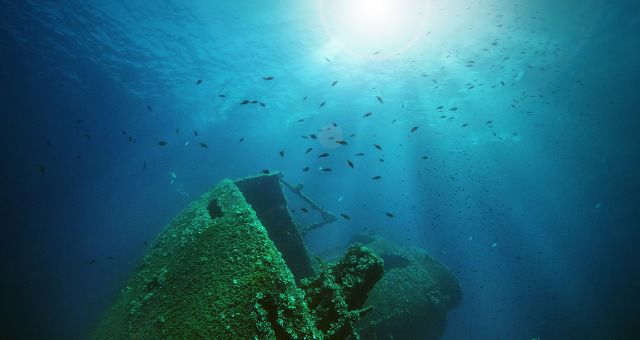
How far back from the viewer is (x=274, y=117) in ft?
120

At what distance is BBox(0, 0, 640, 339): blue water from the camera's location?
756 inches

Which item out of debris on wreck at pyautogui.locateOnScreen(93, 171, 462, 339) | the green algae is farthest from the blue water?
the green algae

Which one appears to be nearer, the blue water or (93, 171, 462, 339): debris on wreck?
(93, 171, 462, 339): debris on wreck

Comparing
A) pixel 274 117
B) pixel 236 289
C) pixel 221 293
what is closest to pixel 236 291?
pixel 236 289

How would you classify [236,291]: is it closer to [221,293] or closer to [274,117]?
[221,293]

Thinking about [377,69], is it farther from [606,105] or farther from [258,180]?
[606,105]

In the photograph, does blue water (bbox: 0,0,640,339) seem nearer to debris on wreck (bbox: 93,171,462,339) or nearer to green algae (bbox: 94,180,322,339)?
debris on wreck (bbox: 93,171,462,339)

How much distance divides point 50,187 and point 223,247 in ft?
127

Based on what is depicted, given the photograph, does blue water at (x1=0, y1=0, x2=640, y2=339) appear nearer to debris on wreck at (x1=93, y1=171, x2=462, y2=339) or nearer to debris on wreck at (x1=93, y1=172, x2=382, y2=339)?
debris on wreck at (x1=93, y1=171, x2=462, y2=339)

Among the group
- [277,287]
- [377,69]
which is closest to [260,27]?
[377,69]

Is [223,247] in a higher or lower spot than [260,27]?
lower

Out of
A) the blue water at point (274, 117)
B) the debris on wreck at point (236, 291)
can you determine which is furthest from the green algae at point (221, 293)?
the blue water at point (274, 117)

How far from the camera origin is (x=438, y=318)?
10742 mm

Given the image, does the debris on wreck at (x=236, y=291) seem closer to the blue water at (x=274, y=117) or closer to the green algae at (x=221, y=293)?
the green algae at (x=221, y=293)
